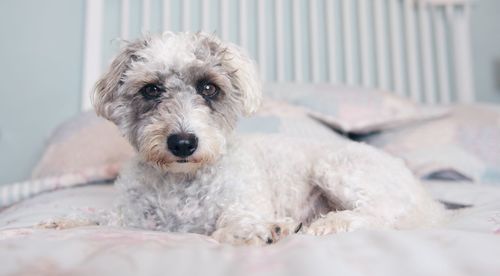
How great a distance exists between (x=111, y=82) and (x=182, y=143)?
1.00ft

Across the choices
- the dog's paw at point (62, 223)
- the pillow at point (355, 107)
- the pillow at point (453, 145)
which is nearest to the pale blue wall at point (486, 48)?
the pillow at point (453, 145)

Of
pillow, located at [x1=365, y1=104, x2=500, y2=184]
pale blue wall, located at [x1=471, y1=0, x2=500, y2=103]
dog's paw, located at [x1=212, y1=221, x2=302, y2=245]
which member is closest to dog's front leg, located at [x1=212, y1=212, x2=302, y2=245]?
dog's paw, located at [x1=212, y1=221, x2=302, y2=245]

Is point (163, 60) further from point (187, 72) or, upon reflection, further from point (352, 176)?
point (352, 176)

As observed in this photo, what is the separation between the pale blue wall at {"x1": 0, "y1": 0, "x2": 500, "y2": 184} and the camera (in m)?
2.77

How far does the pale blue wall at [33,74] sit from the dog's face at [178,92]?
5.63 ft

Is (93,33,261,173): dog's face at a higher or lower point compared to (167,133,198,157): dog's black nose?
higher

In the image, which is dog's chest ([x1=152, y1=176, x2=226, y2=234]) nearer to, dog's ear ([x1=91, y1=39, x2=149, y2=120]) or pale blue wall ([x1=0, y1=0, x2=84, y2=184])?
dog's ear ([x1=91, y1=39, x2=149, y2=120])

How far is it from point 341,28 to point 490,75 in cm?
95

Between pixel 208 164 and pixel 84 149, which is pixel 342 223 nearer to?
pixel 208 164

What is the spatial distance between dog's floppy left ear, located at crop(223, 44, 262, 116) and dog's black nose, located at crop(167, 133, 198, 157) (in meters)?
0.22

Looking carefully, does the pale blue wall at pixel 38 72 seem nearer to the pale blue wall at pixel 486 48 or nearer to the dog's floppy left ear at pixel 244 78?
the pale blue wall at pixel 486 48

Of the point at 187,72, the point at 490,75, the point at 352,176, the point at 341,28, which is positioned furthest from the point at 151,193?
the point at 490,75

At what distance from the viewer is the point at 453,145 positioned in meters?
1.88

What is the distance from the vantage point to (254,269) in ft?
1.74
